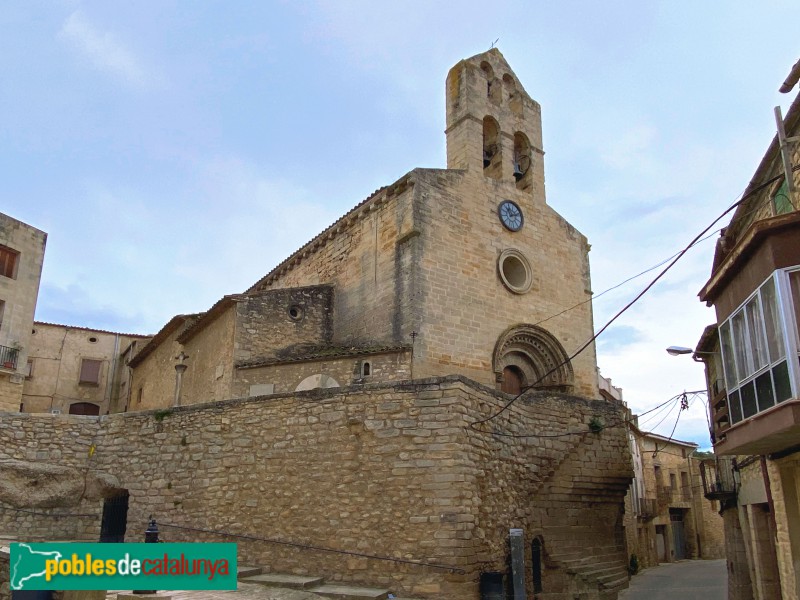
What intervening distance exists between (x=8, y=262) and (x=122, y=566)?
55.5 feet

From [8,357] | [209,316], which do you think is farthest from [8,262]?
[209,316]

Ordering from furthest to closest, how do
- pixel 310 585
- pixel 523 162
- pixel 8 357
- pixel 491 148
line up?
pixel 523 162 < pixel 491 148 < pixel 8 357 < pixel 310 585

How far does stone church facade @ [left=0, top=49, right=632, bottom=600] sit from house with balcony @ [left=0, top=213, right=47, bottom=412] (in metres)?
4.55

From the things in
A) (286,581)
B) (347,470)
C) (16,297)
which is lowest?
(286,581)

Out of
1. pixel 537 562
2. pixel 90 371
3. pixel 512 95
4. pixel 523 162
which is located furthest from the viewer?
pixel 90 371

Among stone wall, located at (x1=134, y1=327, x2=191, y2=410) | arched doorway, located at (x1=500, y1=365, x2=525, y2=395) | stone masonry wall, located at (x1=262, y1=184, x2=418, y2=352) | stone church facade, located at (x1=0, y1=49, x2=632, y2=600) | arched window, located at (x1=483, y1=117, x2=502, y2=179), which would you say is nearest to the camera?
stone church facade, located at (x1=0, y1=49, x2=632, y2=600)

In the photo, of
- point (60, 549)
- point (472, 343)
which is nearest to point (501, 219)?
point (472, 343)

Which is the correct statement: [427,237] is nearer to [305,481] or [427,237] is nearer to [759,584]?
[305,481]

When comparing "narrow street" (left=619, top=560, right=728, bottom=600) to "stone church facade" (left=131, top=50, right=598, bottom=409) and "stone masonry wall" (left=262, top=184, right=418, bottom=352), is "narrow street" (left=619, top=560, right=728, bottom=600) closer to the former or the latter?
"stone church facade" (left=131, top=50, right=598, bottom=409)

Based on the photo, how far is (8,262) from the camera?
805 inches

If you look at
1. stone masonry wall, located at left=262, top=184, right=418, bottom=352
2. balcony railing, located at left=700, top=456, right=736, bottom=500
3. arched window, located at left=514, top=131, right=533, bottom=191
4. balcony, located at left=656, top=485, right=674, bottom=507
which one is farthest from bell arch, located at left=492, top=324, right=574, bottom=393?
balcony, located at left=656, top=485, right=674, bottom=507

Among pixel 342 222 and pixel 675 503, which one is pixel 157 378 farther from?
pixel 675 503

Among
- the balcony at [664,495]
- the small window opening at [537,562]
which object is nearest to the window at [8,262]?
the small window opening at [537,562]

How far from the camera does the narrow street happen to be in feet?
54.1
